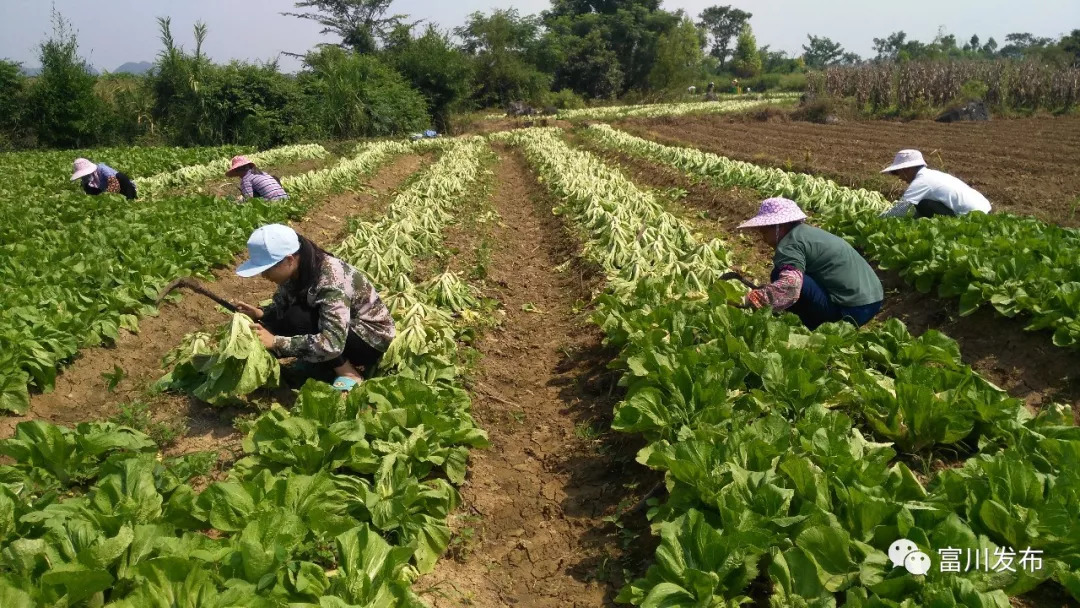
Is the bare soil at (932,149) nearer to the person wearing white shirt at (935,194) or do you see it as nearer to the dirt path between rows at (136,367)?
the person wearing white shirt at (935,194)

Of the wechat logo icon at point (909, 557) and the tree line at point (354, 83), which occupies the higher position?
the tree line at point (354, 83)

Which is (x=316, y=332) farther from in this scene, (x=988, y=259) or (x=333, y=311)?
(x=988, y=259)

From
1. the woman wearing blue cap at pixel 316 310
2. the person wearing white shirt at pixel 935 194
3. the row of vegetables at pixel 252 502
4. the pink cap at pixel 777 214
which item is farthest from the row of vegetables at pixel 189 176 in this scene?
the person wearing white shirt at pixel 935 194

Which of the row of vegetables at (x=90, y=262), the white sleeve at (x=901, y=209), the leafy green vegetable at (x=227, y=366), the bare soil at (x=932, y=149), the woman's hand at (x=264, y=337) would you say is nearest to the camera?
the leafy green vegetable at (x=227, y=366)

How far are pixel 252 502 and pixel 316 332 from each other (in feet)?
6.86

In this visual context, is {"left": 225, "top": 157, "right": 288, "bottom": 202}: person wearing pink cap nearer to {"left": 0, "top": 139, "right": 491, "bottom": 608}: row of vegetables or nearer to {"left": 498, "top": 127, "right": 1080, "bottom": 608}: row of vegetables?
{"left": 0, "top": 139, "right": 491, "bottom": 608}: row of vegetables

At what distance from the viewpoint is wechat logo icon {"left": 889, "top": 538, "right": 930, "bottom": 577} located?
98.2 inches

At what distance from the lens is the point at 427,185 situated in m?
14.4

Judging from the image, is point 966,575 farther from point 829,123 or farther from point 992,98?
point 992,98

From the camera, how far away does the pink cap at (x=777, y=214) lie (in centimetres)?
522

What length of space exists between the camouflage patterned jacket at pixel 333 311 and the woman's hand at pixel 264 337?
0.12 ft

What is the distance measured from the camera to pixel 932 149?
20906mm

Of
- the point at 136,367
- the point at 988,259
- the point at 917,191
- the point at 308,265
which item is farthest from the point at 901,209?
the point at 136,367

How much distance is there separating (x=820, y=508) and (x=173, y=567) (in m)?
2.67
